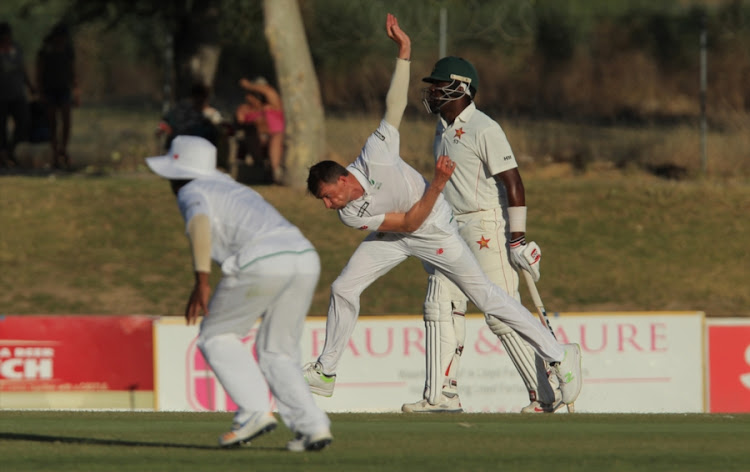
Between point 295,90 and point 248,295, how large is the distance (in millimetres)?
12343

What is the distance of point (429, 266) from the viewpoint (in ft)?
30.6

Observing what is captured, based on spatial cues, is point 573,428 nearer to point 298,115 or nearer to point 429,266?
point 429,266

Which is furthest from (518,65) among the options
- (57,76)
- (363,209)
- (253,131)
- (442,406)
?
(363,209)

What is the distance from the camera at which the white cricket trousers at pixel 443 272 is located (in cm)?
891

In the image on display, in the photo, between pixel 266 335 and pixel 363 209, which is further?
pixel 363 209

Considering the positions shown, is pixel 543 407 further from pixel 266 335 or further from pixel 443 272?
pixel 266 335

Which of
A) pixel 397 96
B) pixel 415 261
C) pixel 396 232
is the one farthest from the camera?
pixel 415 261

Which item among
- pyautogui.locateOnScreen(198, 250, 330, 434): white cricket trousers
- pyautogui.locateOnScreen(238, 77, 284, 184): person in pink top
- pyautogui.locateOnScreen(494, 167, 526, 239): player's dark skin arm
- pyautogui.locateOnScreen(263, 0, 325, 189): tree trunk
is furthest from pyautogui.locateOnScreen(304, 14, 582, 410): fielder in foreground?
pyautogui.locateOnScreen(238, 77, 284, 184): person in pink top

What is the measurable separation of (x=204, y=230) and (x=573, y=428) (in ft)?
8.78

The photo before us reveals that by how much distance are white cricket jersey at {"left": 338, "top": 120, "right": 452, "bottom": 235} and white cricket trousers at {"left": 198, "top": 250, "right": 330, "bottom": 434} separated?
1.40 metres

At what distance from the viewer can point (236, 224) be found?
7.05m

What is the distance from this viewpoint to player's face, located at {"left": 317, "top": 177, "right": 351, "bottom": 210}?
8.12 metres

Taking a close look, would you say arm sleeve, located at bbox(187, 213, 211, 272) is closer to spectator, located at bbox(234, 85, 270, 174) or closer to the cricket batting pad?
the cricket batting pad

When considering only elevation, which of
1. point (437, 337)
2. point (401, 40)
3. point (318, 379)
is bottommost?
point (318, 379)
